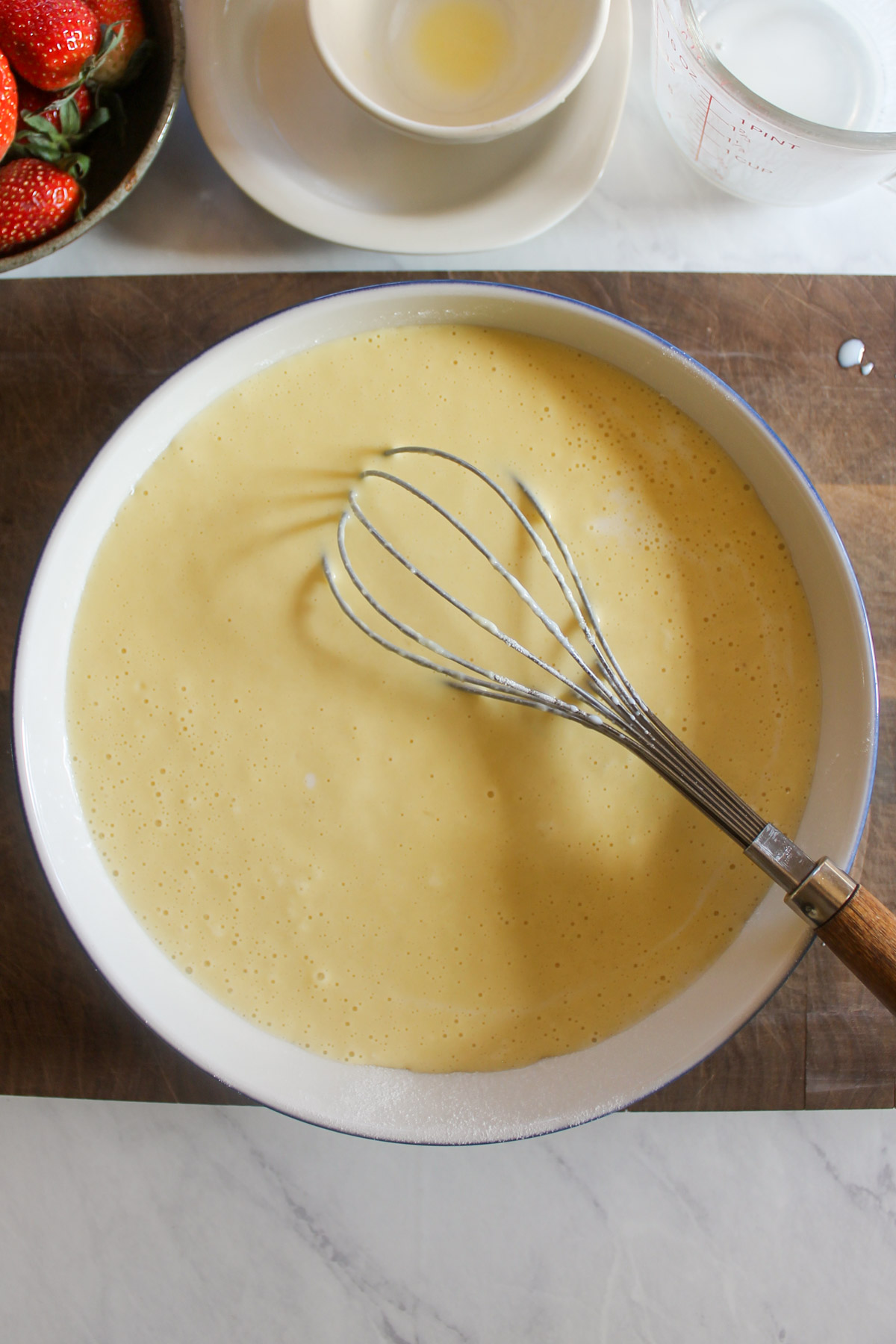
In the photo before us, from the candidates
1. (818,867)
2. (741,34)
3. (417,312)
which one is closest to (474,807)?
(818,867)

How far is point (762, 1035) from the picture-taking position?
0.77 meters

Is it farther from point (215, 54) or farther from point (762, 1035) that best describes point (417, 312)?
point (762, 1035)

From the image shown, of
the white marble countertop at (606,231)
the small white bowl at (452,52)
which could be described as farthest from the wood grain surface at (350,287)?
the small white bowl at (452,52)

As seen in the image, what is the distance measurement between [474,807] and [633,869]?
142 millimetres

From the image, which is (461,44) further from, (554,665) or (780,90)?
(554,665)

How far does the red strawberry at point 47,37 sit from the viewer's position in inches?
26.9

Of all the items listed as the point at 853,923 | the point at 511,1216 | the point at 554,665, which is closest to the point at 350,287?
the point at 554,665

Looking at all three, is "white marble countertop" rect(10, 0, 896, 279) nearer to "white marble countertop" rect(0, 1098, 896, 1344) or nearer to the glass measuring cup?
the glass measuring cup

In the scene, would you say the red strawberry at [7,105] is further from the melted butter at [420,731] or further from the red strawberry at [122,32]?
the melted butter at [420,731]

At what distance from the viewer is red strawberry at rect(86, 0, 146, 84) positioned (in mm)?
724

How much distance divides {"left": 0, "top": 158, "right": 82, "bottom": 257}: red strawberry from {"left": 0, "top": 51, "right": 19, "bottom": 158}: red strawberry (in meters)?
0.02

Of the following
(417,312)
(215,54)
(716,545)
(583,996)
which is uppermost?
(215,54)

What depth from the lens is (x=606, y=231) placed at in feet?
2.65

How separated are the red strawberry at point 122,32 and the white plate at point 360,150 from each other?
0.04 meters
